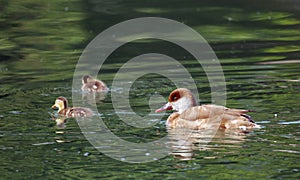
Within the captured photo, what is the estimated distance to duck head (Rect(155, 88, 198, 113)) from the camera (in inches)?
466

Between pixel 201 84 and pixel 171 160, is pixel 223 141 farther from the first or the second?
pixel 201 84

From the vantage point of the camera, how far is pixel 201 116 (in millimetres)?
11258

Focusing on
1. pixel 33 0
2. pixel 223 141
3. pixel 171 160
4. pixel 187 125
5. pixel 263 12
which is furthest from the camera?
pixel 33 0

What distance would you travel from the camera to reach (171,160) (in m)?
9.53

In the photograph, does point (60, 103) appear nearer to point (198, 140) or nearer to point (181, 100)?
point (181, 100)

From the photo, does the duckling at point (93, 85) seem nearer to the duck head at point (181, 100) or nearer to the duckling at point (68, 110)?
the duckling at point (68, 110)

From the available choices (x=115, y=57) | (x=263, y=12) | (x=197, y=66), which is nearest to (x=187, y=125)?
(x=197, y=66)

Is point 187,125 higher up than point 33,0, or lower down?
lower down

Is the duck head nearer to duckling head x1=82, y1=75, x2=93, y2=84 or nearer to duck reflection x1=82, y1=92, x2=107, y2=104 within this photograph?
duck reflection x1=82, y1=92, x2=107, y2=104

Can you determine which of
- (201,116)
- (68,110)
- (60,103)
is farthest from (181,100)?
(60,103)

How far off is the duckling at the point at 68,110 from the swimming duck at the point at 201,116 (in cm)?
117

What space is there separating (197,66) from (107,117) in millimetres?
4593

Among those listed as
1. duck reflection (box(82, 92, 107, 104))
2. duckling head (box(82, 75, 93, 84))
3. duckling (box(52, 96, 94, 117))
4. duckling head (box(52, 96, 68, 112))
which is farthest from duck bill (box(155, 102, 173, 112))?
duckling head (box(82, 75, 93, 84))

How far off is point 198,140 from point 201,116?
81 centimetres
